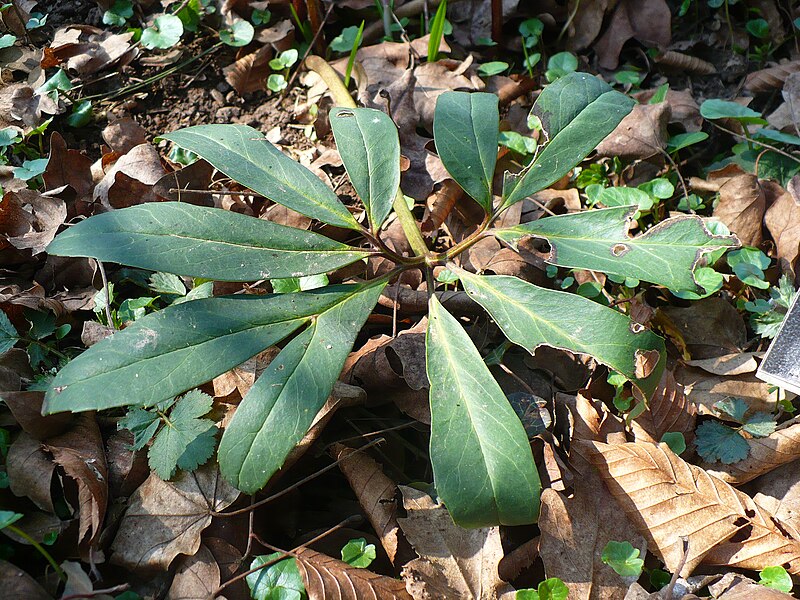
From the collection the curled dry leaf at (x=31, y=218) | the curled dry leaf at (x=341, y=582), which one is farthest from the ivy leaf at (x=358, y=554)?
the curled dry leaf at (x=31, y=218)

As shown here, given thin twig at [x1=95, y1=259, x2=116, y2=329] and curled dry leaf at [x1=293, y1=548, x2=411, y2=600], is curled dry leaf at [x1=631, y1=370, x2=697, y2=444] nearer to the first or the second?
curled dry leaf at [x1=293, y1=548, x2=411, y2=600]

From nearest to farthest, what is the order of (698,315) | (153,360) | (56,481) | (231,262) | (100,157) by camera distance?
(153,360) < (231,262) < (56,481) < (698,315) < (100,157)

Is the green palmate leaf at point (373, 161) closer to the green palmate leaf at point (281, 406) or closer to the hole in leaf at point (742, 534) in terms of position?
the green palmate leaf at point (281, 406)

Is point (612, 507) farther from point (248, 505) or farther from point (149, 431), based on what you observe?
point (149, 431)

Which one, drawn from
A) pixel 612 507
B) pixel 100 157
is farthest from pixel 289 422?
pixel 100 157

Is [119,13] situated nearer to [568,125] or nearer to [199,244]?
[199,244]

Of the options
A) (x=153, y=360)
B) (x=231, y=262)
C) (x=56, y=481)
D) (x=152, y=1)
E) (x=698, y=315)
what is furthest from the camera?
(x=152, y=1)
